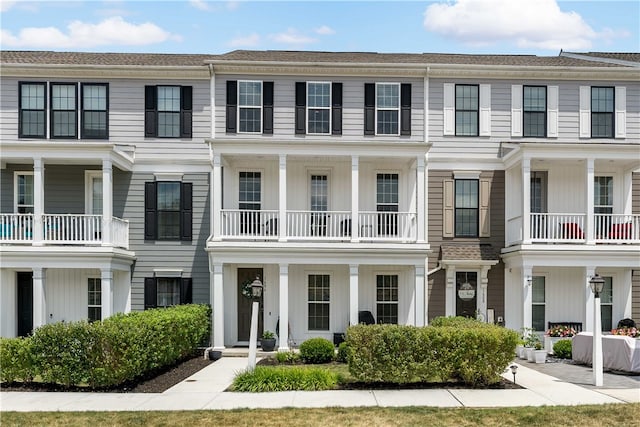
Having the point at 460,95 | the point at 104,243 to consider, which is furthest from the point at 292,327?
the point at 460,95

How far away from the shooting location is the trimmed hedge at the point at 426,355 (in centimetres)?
1345

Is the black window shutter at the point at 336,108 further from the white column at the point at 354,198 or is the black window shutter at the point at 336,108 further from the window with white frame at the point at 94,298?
the window with white frame at the point at 94,298

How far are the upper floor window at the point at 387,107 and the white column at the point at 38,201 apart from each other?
10347 mm

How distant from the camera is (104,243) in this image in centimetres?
1973

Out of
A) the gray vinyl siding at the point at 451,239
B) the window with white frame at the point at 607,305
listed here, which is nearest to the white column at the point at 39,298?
the gray vinyl siding at the point at 451,239

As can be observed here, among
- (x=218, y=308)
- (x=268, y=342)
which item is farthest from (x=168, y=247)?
(x=268, y=342)

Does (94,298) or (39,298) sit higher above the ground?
(39,298)

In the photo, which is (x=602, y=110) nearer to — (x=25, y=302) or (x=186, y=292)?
(x=186, y=292)

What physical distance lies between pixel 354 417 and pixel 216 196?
1034 cm

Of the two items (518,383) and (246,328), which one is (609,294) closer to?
(518,383)

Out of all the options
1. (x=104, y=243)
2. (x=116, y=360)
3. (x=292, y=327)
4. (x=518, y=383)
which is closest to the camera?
(x=116, y=360)

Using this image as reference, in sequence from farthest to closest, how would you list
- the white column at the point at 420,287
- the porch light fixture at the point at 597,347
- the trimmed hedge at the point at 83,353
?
the white column at the point at 420,287
the porch light fixture at the point at 597,347
the trimmed hedge at the point at 83,353

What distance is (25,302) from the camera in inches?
849

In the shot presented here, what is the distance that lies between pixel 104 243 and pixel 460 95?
12532mm
